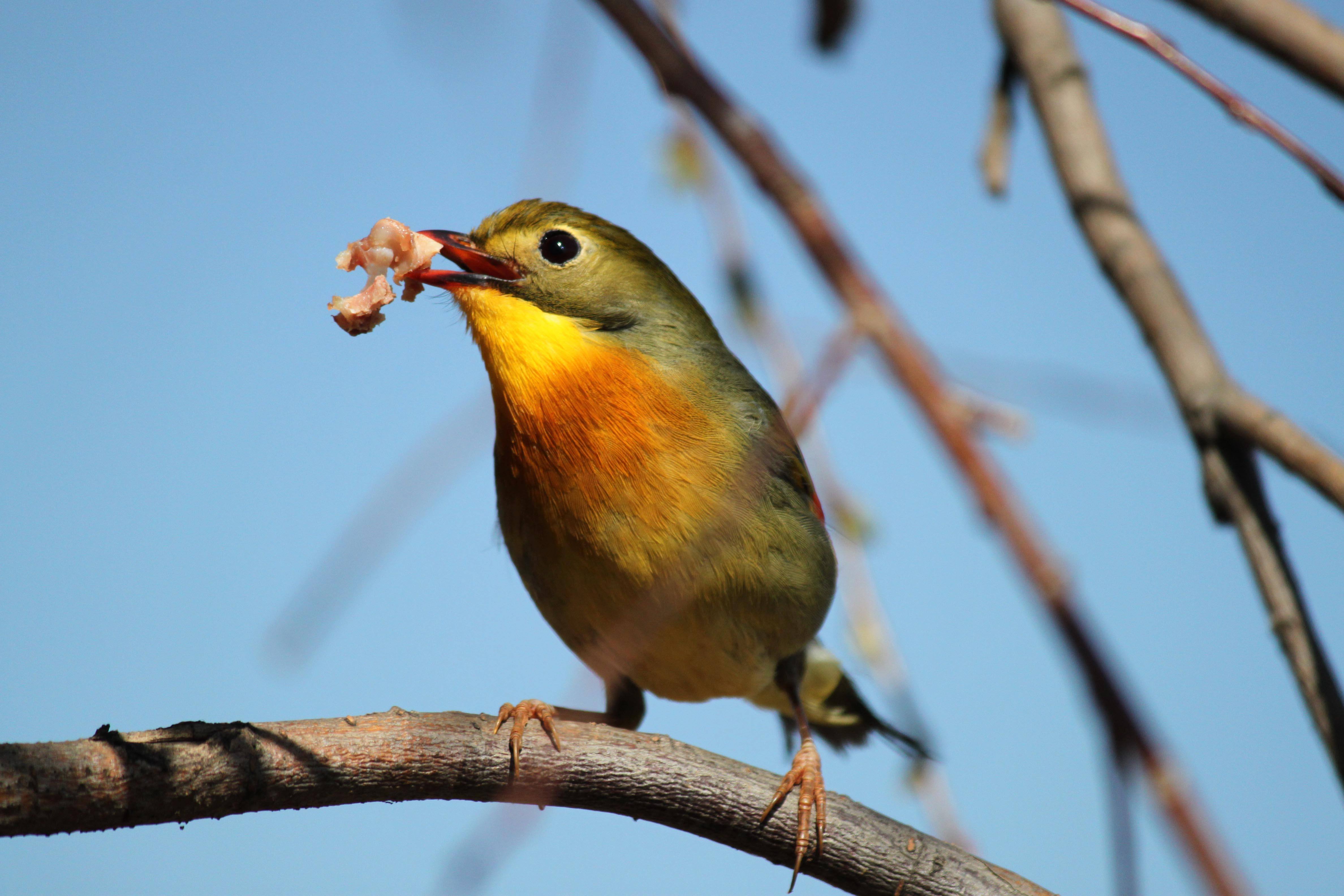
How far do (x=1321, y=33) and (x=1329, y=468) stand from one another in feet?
3.51

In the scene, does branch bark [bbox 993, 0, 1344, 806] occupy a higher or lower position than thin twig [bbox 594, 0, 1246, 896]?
higher

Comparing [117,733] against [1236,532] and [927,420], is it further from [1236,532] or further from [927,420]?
[1236,532]

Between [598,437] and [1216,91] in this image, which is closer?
[1216,91]

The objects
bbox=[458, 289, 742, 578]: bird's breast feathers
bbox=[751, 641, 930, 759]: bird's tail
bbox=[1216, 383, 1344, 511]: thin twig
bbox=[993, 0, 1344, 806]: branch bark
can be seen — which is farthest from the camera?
bbox=[751, 641, 930, 759]: bird's tail

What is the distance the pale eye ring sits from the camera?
492cm

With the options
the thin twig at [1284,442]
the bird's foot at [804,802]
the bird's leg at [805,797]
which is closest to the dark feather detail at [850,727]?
the bird's leg at [805,797]

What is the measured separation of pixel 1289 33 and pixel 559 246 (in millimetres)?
3260

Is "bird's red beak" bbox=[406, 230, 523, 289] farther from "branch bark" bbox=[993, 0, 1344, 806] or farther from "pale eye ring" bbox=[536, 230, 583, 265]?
"branch bark" bbox=[993, 0, 1344, 806]

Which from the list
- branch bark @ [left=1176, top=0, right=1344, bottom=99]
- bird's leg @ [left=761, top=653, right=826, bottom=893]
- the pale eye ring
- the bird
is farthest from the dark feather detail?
branch bark @ [left=1176, top=0, right=1344, bottom=99]

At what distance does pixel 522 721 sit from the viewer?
3.80 m

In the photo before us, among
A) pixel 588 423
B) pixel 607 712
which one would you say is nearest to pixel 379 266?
pixel 588 423

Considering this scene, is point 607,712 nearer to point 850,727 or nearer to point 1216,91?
point 850,727

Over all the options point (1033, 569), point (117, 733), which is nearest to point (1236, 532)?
point (1033, 569)

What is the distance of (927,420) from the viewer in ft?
4.16
